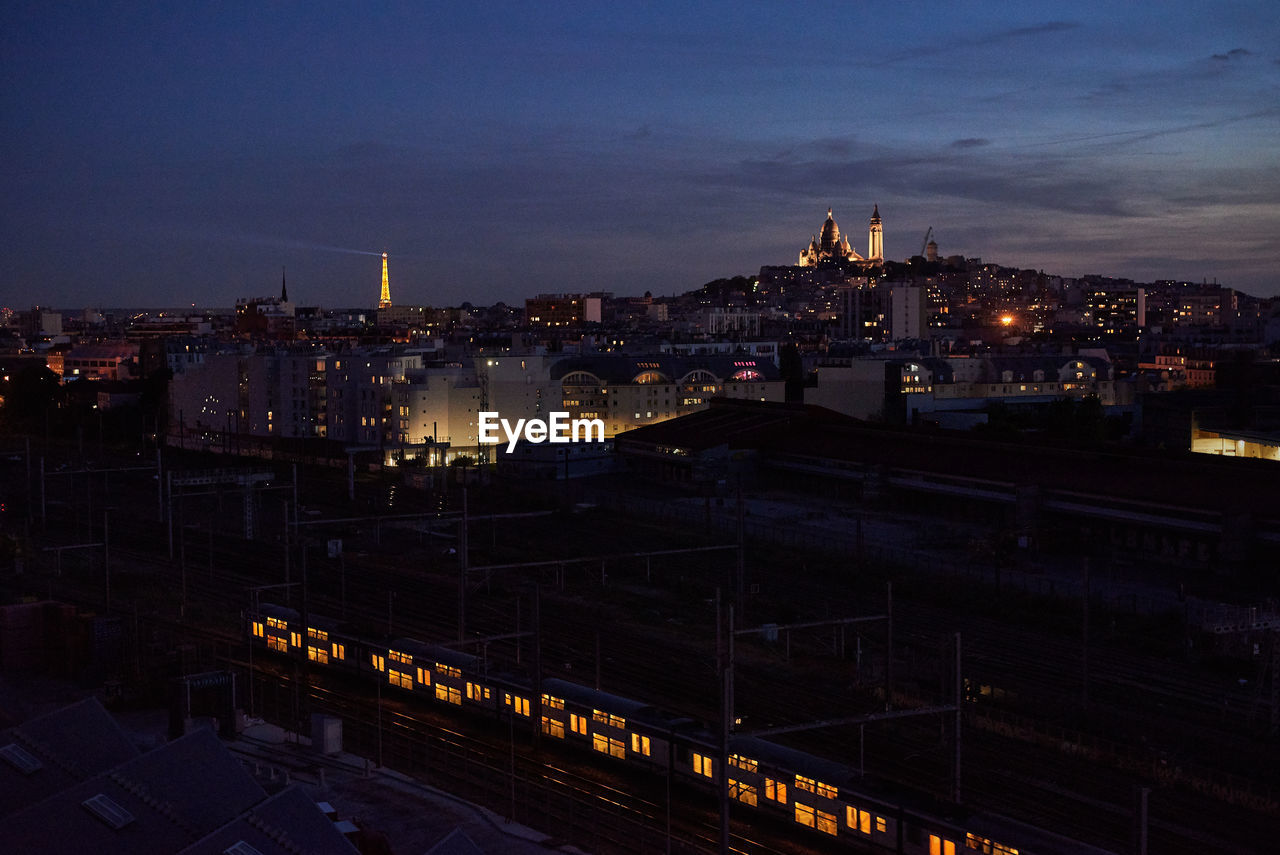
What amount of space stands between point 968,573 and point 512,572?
6.03 m

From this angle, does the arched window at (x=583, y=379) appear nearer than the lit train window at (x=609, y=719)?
No

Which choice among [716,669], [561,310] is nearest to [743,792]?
[716,669]

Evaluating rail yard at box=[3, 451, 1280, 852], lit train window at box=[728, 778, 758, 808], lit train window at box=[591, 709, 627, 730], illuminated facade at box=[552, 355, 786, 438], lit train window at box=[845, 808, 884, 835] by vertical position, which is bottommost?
rail yard at box=[3, 451, 1280, 852]

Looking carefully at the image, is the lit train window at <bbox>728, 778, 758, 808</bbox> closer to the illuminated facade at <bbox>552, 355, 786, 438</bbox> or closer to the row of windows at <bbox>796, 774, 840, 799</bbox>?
the row of windows at <bbox>796, 774, 840, 799</bbox>

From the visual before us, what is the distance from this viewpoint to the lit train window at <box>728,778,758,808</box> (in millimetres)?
9125

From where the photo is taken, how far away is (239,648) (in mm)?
14242

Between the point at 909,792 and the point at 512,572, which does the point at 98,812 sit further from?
the point at 512,572

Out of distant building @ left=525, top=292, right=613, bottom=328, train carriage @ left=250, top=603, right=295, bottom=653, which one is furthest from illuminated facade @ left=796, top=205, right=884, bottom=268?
train carriage @ left=250, top=603, right=295, bottom=653

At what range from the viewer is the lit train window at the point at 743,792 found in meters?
9.12

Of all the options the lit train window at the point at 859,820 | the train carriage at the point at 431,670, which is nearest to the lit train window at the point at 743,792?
the lit train window at the point at 859,820

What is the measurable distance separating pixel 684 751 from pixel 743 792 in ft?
1.74

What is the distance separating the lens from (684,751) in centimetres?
951

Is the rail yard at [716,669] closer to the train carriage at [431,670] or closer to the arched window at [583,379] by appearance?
the train carriage at [431,670]

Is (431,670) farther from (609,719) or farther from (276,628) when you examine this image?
(276,628)
